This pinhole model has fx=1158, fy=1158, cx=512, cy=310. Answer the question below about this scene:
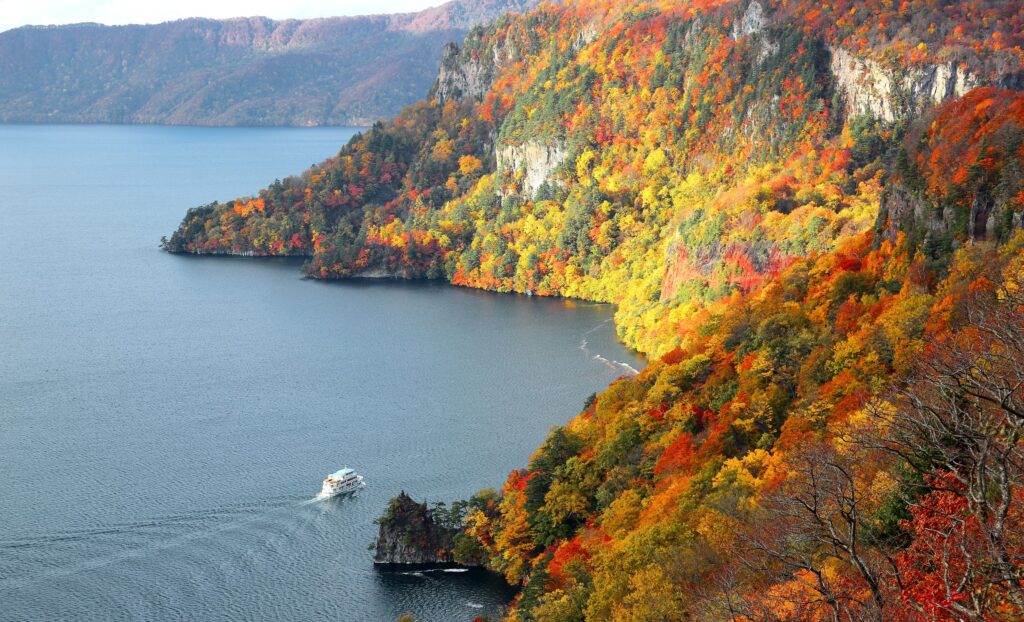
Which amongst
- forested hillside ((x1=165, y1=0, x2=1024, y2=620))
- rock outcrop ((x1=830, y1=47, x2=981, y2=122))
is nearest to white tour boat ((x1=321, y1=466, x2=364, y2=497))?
forested hillside ((x1=165, y1=0, x2=1024, y2=620))

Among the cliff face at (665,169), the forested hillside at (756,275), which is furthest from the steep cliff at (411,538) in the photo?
the cliff face at (665,169)

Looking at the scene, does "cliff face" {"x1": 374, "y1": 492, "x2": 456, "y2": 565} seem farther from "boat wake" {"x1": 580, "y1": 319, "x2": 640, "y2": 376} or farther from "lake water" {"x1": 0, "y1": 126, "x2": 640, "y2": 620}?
"boat wake" {"x1": 580, "y1": 319, "x2": 640, "y2": 376}

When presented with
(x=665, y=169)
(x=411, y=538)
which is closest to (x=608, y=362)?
(x=411, y=538)

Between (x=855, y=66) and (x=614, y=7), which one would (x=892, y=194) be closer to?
(x=855, y=66)

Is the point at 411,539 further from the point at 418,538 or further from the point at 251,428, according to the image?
the point at 251,428

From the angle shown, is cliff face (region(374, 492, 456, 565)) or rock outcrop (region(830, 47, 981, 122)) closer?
cliff face (region(374, 492, 456, 565))

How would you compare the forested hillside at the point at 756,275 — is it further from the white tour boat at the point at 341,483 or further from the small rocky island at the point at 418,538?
the white tour boat at the point at 341,483
